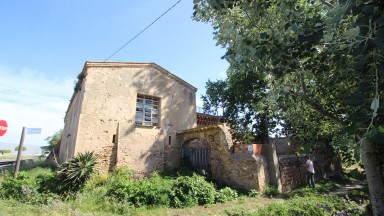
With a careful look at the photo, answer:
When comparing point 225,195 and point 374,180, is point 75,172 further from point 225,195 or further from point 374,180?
point 374,180

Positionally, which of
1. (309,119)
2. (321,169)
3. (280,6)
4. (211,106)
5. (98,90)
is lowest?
(321,169)

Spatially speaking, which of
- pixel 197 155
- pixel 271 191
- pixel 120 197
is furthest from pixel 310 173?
pixel 120 197

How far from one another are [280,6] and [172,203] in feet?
22.3

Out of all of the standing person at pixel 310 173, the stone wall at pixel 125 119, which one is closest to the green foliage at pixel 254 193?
the standing person at pixel 310 173

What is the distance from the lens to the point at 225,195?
8344mm

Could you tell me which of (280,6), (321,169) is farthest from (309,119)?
(321,169)

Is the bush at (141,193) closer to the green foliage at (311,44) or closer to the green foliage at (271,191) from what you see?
the green foliage at (271,191)

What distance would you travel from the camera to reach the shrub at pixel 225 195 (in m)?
8.12

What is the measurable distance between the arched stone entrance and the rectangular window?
10.0 ft

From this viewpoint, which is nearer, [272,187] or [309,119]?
[309,119]

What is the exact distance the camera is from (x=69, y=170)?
8859 mm

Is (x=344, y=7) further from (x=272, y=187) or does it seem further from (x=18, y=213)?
(x=272, y=187)

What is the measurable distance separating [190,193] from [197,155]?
4.03 metres

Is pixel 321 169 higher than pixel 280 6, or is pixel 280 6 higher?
pixel 280 6
